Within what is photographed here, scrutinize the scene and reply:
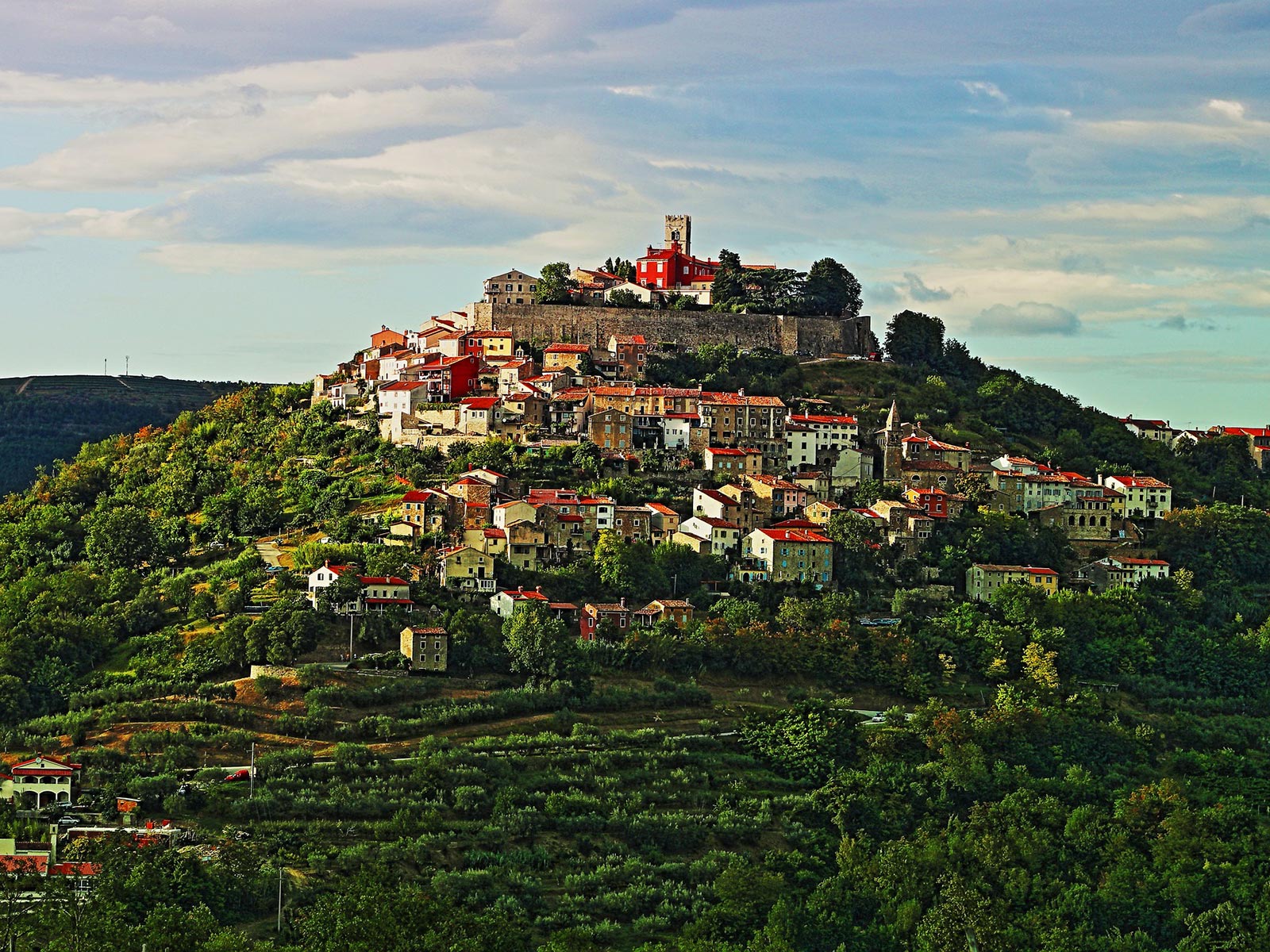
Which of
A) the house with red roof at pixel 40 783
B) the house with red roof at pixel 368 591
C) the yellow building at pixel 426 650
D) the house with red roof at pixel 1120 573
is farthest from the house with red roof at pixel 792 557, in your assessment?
the house with red roof at pixel 40 783

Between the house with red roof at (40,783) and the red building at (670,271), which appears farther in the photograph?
the red building at (670,271)

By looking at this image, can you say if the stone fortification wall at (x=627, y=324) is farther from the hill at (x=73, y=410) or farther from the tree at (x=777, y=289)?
the hill at (x=73, y=410)

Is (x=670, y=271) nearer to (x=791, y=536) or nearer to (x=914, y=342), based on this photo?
(x=914, y=342)

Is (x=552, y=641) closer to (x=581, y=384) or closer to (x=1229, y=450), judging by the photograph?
(x=581, y=384)

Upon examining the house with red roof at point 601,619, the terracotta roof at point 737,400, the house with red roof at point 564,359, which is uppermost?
the house with red roof at point 564,359

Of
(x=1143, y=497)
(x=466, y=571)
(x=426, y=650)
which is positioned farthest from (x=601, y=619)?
(x=1143, y=497)
